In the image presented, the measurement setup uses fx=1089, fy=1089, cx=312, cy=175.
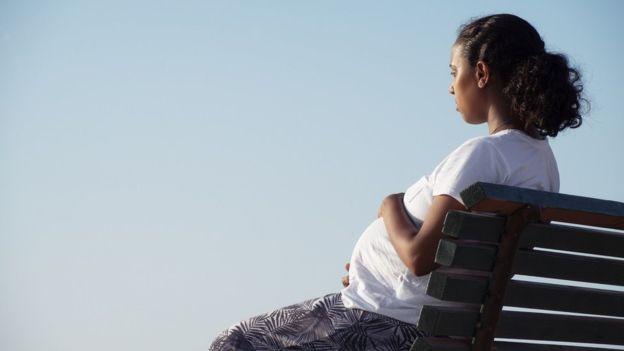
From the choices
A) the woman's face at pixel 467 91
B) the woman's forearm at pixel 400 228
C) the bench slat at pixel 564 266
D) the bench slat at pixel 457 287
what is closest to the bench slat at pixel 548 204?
the bench slat at pixel 564 266

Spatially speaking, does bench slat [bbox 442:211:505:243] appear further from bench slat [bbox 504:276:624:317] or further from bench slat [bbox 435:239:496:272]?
bench slat [bbox 504:276:624:317]

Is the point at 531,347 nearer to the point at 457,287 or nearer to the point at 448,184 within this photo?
the point at 457,287

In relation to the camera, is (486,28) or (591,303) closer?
(591,303)

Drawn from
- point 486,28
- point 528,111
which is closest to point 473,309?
point 528,111

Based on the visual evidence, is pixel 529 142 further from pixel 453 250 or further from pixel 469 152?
pixel 453 250

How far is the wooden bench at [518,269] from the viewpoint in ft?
9.93

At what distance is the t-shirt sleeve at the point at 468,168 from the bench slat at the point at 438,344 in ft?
1.37

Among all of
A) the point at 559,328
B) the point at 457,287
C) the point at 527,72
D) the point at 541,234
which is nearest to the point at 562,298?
the point at 559,328

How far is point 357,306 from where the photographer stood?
140 inches

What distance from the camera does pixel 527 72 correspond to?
3.56m

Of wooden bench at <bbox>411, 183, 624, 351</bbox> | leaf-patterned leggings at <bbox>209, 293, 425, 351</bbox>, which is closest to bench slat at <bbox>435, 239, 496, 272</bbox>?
wooden bench at <bbox>411, 183, 624, 351</bbox>

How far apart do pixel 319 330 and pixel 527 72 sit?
3.58 ft

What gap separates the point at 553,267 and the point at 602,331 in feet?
1.15

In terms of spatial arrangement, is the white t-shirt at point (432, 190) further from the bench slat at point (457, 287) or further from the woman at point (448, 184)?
the bench slat at point (457, 287)
